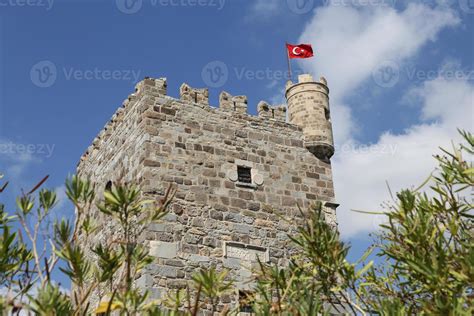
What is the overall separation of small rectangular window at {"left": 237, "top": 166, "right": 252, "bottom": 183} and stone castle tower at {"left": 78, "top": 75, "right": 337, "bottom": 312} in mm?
22

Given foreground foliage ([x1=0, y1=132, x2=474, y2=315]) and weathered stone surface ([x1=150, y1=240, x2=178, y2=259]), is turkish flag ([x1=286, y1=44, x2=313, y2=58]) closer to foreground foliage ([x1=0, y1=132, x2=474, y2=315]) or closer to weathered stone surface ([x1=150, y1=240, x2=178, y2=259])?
weathered stone surface ([x1=150, y1=240, x2=178, y2=259])

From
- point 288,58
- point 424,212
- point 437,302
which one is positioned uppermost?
point 288,58

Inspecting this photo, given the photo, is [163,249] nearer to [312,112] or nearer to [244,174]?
[244,174]

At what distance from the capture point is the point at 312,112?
13.4 m

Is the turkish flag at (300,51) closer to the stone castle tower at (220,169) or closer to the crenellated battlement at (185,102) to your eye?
the stone castle tower at (220,169)

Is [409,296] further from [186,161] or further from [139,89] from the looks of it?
[139,89]

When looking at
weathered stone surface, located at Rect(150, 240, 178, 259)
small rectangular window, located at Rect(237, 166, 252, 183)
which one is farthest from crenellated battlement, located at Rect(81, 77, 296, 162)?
weathered stone surface, located at Rect(150, 240, 178, 259)

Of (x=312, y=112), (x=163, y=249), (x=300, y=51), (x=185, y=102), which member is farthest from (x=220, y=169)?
(x=300, y=51)

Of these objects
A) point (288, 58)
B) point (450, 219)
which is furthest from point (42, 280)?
point (288, 58)

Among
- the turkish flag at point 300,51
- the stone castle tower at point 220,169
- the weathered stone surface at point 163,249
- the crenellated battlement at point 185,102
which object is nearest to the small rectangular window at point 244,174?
the stone castle tower at point 220,169

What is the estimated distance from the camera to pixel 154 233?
10.5 metres

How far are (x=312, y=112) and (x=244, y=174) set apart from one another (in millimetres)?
2445

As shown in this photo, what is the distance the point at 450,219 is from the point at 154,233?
5788 millimetres

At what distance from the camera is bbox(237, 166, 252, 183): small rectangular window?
12.1 m
